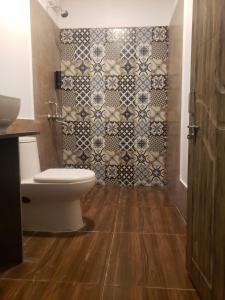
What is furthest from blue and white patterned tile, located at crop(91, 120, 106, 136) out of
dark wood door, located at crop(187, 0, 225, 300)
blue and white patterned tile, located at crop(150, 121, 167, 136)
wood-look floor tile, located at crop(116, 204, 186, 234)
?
dark wood door, located at crop(187, 0, 225, 300)

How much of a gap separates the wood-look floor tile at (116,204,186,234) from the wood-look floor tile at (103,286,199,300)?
732 mm

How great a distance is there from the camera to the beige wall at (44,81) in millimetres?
2520

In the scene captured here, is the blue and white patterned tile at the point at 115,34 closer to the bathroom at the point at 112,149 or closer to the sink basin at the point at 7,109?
the bathroom at the point at 112,149

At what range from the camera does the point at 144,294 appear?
1.31m

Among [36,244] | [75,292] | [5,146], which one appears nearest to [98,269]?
[75,292]

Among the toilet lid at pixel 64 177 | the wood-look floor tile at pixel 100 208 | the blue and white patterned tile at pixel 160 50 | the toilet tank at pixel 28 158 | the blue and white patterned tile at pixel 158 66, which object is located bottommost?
the wood-look floor tile at pixel 100 208

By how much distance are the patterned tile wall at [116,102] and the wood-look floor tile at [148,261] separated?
157cm

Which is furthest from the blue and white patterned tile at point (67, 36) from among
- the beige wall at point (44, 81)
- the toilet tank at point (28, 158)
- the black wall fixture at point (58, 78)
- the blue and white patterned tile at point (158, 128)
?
the toilet tank at point (28, 158)

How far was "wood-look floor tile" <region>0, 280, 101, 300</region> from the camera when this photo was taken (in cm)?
128

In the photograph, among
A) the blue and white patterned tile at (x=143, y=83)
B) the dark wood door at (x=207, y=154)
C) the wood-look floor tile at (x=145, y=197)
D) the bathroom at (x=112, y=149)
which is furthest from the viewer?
the blue and white patterned tile at (x=143, y=83)

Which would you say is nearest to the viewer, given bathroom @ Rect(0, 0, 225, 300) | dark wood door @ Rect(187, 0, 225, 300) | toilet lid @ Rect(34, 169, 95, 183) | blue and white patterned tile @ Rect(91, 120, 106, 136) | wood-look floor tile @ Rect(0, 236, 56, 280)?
dark wood door @ Rect(187, 0, 225, 300)

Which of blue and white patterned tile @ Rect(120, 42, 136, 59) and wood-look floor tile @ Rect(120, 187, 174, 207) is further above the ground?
blue and white patterned tile @ Rect(120, 42, 136, 59)

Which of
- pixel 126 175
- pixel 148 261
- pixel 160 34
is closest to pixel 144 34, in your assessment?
pixel 160 34

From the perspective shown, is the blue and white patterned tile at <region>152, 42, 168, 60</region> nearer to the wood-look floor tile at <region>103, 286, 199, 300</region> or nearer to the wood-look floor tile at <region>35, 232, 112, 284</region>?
the wood-look floor tile at <region>35, 232, 112, 284</region>
